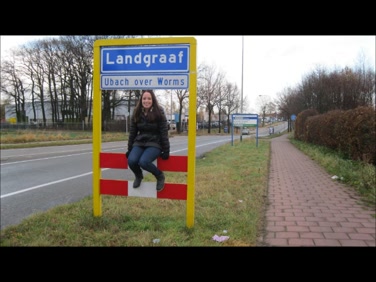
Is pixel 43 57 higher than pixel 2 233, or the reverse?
pixel 43 57

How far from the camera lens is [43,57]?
146 feet

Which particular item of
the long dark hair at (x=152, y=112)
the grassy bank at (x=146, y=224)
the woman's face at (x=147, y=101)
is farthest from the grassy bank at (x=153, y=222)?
the woman's face at (x=147, y=101)

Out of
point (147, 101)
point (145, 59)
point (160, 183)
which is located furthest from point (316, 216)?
point (145, 59)

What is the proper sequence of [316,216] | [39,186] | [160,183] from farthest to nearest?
[39,186], [316,216], [160,183]

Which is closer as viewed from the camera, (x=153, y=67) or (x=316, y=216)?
(x=153, y=67)

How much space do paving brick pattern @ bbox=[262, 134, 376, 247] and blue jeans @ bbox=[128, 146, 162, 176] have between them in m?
1.63

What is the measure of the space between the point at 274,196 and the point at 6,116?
244ft

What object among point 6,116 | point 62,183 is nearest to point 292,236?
point 62,183

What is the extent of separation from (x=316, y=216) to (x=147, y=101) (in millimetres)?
2982

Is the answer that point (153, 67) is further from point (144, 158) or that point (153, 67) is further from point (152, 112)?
point (144, 158)

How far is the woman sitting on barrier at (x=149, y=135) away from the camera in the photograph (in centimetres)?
377

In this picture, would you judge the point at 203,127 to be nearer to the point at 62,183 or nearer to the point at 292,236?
the point at 62,183

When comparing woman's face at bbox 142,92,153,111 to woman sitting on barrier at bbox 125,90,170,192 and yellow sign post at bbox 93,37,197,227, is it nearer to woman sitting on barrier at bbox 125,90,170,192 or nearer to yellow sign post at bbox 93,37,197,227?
woman sitting on barrier at bbox 125,90,170,192

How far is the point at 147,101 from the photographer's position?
149 inches
